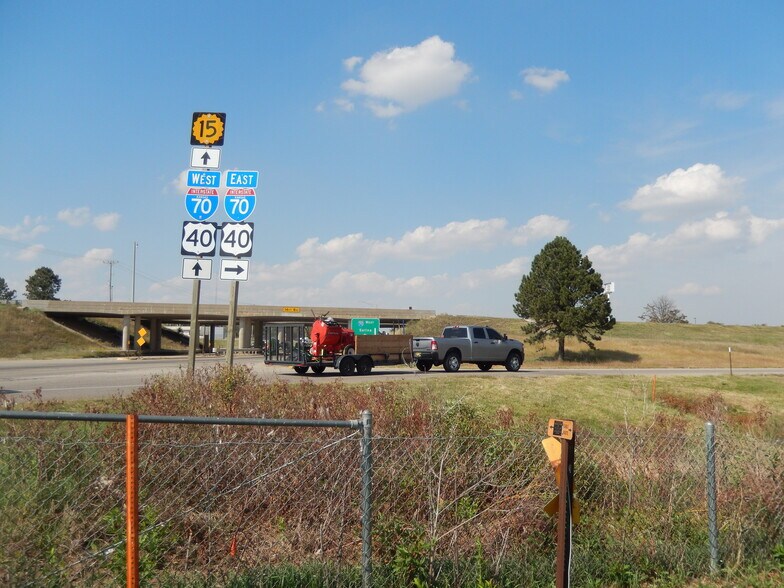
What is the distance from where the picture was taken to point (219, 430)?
6.45 m

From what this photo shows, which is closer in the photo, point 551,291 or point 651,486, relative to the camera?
point 651,486

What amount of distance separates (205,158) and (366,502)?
29.6ft

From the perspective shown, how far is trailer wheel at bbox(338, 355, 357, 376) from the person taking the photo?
81.5 feet

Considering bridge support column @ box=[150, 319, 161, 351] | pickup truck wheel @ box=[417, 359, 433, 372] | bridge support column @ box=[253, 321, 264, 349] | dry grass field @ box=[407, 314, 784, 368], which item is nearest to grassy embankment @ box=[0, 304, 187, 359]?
bridge support column @ box=[150, 319, 161, 351]

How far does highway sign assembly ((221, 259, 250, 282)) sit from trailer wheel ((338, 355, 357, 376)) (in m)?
12.8

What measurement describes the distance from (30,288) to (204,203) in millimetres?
119373

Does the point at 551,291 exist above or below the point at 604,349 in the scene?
above

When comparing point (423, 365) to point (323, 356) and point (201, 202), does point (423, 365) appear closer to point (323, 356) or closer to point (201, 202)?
point (323, 356)

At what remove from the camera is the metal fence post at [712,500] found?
5445mm

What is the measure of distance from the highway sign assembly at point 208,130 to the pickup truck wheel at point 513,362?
1999 cm

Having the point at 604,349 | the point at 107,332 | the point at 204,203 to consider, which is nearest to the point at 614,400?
the point at 204,203

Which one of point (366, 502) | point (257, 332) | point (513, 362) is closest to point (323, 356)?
point (513, 362)

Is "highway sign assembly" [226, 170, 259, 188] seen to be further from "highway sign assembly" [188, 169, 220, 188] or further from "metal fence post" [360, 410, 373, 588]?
"metal fence post" [360, 410, 373, 588]

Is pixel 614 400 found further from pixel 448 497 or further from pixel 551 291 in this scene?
pixel 551 291
